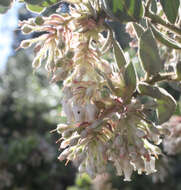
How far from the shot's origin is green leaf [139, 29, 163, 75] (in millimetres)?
812

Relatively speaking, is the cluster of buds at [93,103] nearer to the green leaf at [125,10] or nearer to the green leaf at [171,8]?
the green leaf at [125,10]

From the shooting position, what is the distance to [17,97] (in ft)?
25.9

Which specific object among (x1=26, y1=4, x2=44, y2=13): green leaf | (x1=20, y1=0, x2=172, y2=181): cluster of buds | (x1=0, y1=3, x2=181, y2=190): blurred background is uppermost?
(x1=26, y1=4, x2=44, y2=13): green leaf

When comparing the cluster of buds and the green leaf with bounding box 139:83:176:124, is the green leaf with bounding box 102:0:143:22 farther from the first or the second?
the green leaf with bounding box 139:83:176:124

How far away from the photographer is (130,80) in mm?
854

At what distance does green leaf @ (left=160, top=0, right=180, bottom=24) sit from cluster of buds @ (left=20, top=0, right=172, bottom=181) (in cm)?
16

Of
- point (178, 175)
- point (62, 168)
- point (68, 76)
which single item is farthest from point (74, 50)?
point (178, 175)

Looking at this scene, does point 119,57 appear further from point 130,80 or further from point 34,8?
point 34,8

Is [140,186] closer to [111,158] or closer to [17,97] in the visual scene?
[17,97]

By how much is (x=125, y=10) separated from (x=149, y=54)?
0.47 feet

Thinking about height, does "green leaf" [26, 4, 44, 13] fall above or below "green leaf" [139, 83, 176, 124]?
above

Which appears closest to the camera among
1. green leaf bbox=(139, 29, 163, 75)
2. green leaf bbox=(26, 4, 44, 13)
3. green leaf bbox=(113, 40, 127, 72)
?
green leaf bbox=(139, 29, 163, 75)

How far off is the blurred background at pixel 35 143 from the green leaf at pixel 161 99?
0.44 metres

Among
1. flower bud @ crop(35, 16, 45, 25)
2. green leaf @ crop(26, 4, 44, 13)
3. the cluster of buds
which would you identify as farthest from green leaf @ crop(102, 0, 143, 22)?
green leaf @ crop(26, 4, 44, 13)
